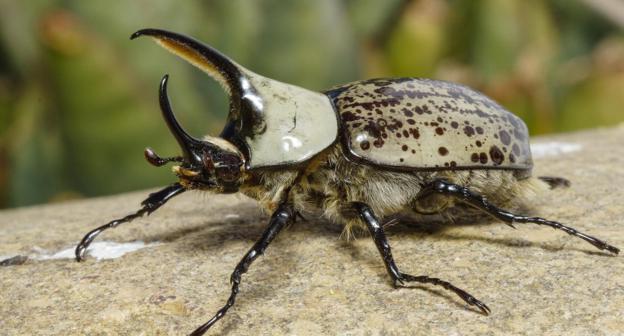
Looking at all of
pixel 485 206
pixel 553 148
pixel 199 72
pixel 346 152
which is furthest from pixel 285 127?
pixel 199 72

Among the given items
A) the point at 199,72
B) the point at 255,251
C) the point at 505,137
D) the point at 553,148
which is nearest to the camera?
the point at 255,251

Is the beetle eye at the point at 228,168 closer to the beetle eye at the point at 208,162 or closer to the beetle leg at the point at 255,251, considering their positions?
the beetle eye at the point at 208,162

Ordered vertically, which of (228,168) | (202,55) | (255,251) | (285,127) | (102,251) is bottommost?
(102,251)

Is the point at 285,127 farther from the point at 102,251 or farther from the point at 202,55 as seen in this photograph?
the point at 102,251

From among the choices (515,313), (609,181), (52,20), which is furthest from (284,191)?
(52,20)

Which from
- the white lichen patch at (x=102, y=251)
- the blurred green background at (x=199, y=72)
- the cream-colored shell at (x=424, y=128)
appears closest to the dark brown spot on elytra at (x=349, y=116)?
the cream-colored shell at (x=424, y=128)

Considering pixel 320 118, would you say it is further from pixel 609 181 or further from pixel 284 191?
pixel 609 181

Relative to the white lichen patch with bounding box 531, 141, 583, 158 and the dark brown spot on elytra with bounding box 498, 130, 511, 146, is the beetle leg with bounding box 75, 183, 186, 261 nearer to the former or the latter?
the dark brown spot on elytra with bounding box 498, 130, 511, 146
